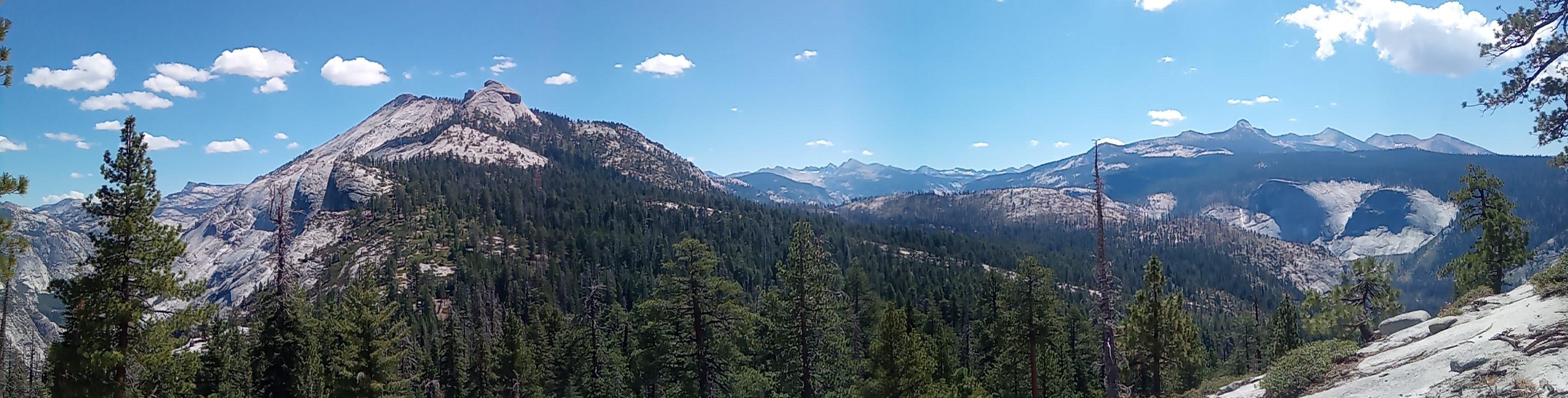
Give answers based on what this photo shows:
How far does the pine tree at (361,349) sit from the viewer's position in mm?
27859

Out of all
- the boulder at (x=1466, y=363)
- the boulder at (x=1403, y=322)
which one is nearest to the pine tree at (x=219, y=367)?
the boulder at (x=1466, y=363)

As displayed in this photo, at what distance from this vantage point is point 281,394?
27.1m

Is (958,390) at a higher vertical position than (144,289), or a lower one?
lower

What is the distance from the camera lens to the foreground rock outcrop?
1171 cm

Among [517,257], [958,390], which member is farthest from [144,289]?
[517,257]

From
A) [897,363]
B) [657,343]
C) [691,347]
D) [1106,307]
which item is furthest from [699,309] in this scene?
[1106,307]

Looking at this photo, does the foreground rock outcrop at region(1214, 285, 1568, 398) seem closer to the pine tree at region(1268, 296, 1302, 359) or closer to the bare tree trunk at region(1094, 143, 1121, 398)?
the bare tree trunk at region(1094, 143, 1121, 398)

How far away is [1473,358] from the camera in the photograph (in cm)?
1366

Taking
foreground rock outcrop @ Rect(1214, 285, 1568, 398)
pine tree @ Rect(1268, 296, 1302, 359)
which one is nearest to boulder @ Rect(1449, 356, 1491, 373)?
foreground rock outcrop @ Rect(1214, 285, 1568, 398)

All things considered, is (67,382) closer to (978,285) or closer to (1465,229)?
(1465,229)

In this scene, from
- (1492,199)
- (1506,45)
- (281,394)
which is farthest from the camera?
(1492,199)

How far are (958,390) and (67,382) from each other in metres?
35.1

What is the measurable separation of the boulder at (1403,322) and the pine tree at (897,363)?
15.7 metres

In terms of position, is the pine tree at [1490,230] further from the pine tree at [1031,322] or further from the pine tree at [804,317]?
the pine tree at [804,317]
